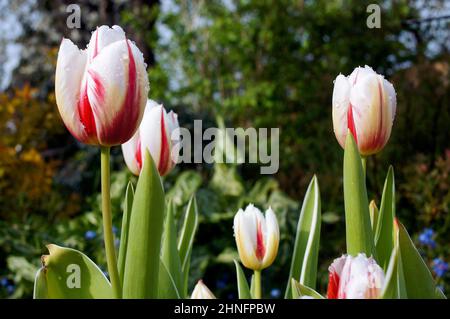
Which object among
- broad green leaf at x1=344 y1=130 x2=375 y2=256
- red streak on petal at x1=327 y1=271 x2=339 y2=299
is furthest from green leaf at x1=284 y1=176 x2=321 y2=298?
red streak on petal at x1=327 y1=271 x2=339 y2=299

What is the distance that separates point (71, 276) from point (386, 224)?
1.65ft

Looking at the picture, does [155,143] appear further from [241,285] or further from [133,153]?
[241,285]

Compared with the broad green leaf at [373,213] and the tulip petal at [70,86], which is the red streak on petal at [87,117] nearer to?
the tulip petal at [70,86]

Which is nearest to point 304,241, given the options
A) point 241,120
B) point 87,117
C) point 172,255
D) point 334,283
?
point 172,255

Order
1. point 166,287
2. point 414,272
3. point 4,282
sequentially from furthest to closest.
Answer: point 4,282, point 166,287, point 414,272

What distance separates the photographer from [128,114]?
32.0 inches

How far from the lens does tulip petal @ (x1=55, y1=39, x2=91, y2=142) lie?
829 millimetres

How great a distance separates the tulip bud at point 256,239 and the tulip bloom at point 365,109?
0.73 ft

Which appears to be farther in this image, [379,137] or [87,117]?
[379,137]

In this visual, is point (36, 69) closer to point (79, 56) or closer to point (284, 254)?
point (284, 254)

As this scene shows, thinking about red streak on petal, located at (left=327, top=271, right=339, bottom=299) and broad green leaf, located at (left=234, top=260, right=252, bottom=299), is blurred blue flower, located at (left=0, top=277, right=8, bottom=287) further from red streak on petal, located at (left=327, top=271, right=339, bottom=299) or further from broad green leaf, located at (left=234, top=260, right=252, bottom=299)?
red streak on petal, located at (left=327, top=271, right=339, bottom=299)

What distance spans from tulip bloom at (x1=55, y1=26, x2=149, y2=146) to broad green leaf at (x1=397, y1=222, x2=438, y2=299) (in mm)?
399

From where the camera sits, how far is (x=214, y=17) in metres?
6.18
